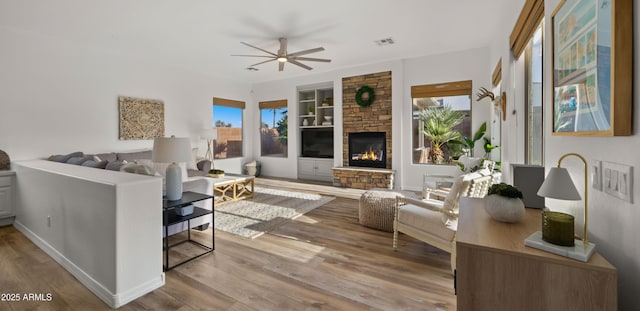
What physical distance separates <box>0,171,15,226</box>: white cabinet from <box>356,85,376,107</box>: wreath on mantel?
568 centimetres

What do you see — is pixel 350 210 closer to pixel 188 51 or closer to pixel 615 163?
pixel 615 163

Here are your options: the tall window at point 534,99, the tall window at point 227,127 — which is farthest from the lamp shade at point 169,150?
the tall window at point 227,127

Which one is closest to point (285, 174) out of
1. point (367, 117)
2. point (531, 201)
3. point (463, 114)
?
point (367, 117)

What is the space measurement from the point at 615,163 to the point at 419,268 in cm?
181

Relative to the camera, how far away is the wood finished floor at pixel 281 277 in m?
1.97

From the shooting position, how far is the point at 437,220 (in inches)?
99.7

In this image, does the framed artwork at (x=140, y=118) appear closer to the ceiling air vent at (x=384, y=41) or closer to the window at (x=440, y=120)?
the ceiling air vent at (x=384, y=41)

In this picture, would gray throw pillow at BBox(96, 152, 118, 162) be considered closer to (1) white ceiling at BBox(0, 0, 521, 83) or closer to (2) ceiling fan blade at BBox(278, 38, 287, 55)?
(1) white ceiling at BBox(0, 0, 521, 83)

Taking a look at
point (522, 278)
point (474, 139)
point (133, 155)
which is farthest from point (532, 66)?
point (133, 155)

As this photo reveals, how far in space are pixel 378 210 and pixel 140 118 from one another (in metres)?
4.83

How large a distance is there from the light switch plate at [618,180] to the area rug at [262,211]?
9.78 feet

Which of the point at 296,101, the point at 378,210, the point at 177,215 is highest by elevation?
the point at 296,101

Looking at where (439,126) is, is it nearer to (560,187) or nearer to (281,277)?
(281,277)

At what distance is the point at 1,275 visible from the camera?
2359mm
